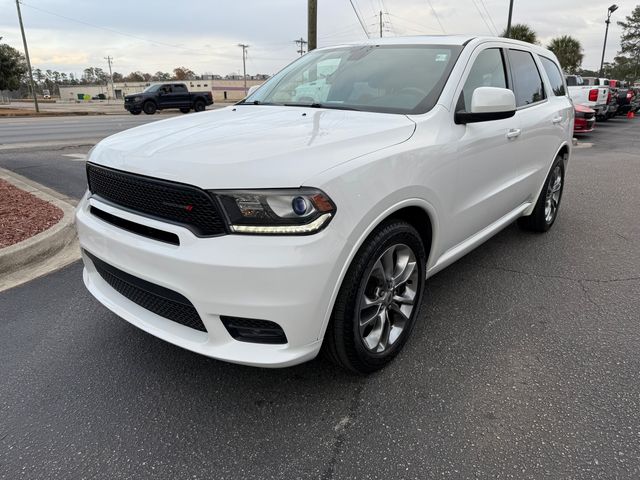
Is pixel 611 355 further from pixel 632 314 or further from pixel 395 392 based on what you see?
pixel 395 392

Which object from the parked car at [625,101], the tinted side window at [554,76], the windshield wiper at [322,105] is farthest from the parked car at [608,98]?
the windshield wiper at [322,105]

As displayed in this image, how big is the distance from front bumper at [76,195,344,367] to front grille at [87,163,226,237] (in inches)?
1.8

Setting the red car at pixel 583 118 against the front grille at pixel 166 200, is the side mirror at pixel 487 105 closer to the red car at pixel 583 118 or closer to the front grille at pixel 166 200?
the front grille at pixel 166 200

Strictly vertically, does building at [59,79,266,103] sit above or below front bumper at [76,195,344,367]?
above

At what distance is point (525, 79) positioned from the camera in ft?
13.9

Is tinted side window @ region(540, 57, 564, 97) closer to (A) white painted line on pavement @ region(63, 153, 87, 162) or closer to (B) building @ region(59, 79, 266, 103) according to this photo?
(A) white painted line on pavement @ region(63, 153, 87, 162)

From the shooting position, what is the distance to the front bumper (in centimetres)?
196

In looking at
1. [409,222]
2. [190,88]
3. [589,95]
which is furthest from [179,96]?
[190,88]

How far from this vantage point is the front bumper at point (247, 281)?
1962mm

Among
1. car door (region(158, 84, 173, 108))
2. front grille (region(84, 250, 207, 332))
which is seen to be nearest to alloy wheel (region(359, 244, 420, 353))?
front grille (region(84, 250, 207, 332))

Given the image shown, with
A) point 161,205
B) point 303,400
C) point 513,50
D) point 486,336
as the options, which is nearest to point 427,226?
point 486,336

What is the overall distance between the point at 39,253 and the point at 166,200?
2.77 m

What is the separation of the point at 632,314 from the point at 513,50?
2302 millimetres

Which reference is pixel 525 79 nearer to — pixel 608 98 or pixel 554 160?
pixel 554 160
